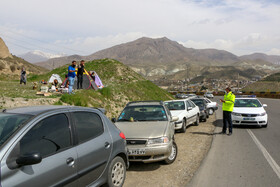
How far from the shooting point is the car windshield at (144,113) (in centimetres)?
737

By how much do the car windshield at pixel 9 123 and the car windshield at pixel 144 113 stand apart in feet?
13.6

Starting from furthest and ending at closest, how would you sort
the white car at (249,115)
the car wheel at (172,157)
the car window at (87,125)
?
the white car at (249,115), the car wheel at (172,157), the car window at (87,125)

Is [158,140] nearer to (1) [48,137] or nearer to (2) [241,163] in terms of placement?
(2) [241,163]

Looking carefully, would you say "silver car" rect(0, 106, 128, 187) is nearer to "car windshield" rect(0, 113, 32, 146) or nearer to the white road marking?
"car windshield" rect(0, 113, 32, 146)

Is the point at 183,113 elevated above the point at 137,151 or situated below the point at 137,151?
below

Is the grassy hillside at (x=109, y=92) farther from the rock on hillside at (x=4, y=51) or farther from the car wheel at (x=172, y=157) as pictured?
the rock on hillside at (x=4, y=51)

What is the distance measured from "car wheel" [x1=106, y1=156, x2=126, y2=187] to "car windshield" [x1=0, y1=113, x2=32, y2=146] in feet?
5.58

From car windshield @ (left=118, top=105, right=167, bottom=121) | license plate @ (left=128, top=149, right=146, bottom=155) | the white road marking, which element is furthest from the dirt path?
the white road marking

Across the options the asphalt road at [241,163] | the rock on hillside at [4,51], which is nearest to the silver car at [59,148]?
the asphalt road at [241,163]

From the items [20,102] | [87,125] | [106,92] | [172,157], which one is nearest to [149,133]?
[172,157]

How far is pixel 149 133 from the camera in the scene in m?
6.05

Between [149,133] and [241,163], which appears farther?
[241,163]

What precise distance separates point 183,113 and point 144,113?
403cm

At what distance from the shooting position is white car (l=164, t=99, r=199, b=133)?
10.8 m
